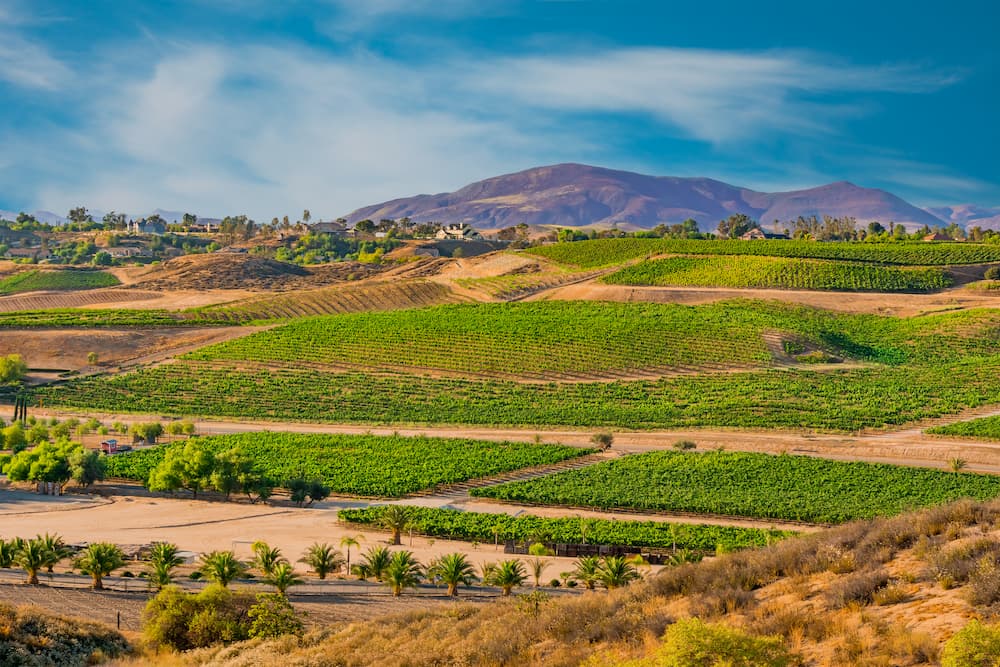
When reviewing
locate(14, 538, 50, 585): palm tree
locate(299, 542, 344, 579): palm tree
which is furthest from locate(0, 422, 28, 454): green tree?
locate(299, 542, 344, 579): palm tree

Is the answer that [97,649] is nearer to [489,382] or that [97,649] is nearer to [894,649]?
[894,649]

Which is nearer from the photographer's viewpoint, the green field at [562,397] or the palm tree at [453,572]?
the palm tree at [453,572]

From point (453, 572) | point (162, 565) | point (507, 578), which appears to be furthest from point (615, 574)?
point (162, 565)

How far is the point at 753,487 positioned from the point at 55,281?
120 m

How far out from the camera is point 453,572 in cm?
2880

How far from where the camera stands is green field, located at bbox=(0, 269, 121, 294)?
13150 centimetres

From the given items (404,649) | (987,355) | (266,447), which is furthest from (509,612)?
(987,355)

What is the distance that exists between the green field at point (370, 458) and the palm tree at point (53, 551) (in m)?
15.6

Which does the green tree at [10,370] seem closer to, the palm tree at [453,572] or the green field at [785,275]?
the palm tree at [453,572]

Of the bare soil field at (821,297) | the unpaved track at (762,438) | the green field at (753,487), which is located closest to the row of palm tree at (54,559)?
the green field at (753,487)

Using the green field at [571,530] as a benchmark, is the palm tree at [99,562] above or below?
above

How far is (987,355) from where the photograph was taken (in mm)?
79750

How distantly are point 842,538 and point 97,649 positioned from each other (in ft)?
55.6

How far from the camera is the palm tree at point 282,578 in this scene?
27609 mm
